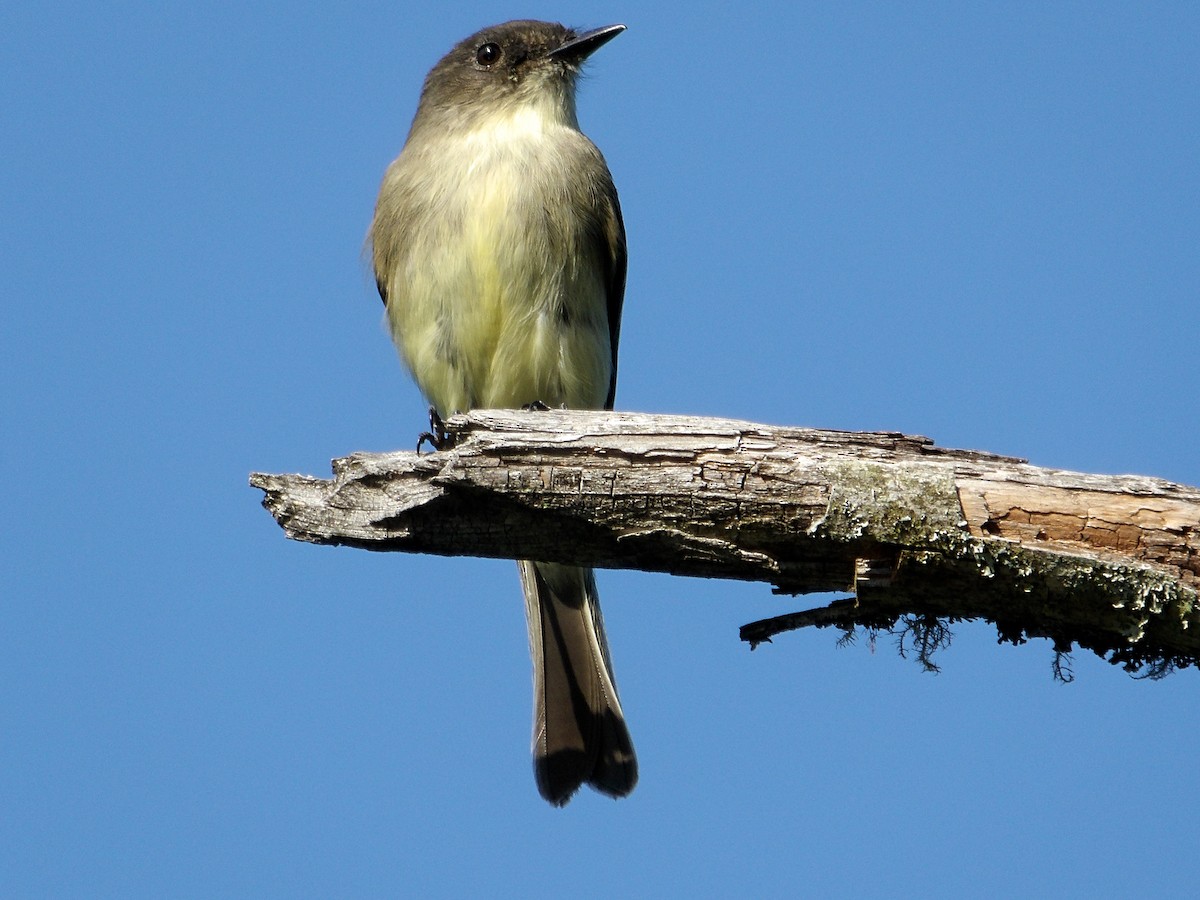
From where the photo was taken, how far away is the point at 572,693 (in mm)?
7691

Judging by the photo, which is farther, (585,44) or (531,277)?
(585,44)

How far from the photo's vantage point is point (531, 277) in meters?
7.06

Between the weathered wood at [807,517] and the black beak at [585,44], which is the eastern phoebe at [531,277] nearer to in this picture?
the black beak at [585,44]

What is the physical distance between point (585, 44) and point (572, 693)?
3.89 m

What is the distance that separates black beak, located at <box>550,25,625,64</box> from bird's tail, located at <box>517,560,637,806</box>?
3.10 m

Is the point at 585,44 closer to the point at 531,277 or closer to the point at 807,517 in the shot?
the point at 531,277

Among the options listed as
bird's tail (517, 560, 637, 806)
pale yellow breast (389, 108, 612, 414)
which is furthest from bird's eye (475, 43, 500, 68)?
bird's tail (517, 560, 637, 806)

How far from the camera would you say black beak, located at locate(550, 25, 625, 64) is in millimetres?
8023

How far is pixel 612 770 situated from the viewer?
7242 mm

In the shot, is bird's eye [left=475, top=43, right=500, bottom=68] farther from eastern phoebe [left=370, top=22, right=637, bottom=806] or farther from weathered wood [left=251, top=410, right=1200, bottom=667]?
weathered wood [left=251, top=410, right=1200, bottom=667]

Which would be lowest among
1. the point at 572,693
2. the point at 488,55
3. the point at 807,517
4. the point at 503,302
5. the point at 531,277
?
the point at 572,693

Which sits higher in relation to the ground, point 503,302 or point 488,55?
point 488,55

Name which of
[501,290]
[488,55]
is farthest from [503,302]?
[488,55]

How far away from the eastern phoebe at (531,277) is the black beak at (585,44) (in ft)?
0.03
